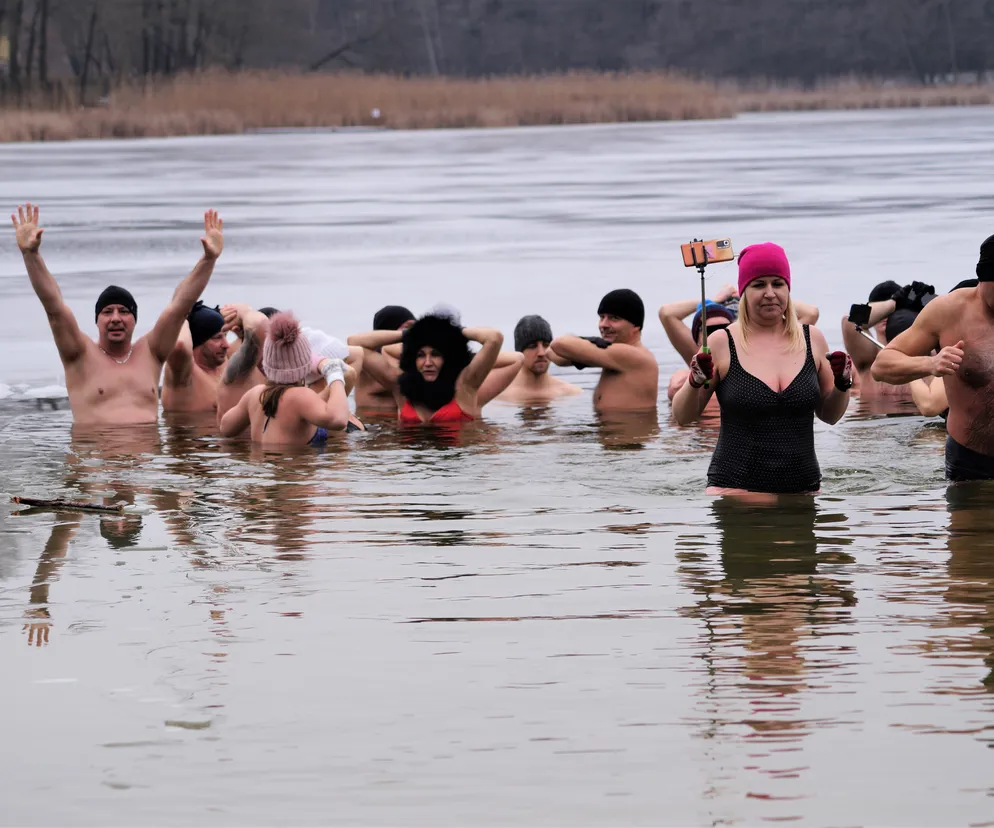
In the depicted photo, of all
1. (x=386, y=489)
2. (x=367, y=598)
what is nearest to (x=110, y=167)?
(x=386, y=489)

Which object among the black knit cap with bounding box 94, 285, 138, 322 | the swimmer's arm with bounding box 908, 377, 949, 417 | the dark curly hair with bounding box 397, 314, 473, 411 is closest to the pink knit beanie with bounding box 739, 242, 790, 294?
the swimmer's arm with bounding box 908, 377, 949, 417

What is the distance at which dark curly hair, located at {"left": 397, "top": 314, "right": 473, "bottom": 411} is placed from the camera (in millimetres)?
11133

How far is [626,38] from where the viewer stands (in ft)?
354

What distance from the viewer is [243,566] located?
750 cm

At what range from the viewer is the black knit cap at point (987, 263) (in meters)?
7.87

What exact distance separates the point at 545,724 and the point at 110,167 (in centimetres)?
3672

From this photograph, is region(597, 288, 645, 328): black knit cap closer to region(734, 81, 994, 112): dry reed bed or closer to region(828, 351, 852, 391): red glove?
region(828, 351, 852, 391): red glove

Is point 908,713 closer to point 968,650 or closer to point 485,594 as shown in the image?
point 968,650

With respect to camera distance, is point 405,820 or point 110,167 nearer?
point 405,820

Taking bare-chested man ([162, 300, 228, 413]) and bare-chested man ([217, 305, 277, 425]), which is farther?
bare-chested man ([162, 300, 228, 413])

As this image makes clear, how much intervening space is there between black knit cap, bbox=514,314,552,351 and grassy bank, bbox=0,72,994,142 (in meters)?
38.9

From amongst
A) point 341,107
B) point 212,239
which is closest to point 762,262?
point 212,239

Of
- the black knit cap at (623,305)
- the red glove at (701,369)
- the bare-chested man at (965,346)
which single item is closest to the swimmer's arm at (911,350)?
the bare-chested man at (965,346)

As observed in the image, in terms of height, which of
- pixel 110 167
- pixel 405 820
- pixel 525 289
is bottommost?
pixel 405 820
